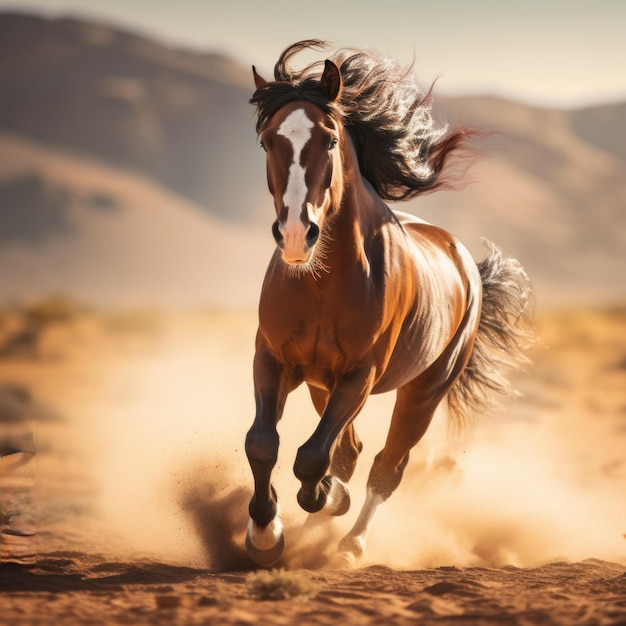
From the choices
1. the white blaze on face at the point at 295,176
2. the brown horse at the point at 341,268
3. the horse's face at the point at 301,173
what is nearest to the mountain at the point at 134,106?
the brown horse at the point at 341,268

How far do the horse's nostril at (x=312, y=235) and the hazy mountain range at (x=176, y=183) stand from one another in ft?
152

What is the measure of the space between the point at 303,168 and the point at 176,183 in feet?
234

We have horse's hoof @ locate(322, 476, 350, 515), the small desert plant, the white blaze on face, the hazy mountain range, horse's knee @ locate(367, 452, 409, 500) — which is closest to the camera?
the white blaze on face

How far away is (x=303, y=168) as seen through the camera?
170 inches

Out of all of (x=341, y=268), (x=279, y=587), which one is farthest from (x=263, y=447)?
(x=341, y=268)

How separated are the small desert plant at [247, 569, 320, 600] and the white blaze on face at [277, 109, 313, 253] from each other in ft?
4.89

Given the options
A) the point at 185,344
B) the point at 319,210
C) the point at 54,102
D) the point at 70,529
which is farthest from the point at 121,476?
the point at 54,102

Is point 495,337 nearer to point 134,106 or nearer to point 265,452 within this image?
point 265,452

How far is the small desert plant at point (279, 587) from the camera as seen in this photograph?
438cm

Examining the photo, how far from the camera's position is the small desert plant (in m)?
4.38

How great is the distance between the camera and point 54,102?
78750mm

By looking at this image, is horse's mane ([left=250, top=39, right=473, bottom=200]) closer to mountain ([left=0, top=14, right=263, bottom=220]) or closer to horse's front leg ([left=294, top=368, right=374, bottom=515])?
horse's front leg ([left=294, top=368, right=374, bottom=515])

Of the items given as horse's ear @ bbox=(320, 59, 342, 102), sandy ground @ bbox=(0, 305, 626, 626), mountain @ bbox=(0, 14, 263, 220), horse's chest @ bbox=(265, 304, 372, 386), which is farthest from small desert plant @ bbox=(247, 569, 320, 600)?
mountain @ bbox=(0, 14, 263, 220)

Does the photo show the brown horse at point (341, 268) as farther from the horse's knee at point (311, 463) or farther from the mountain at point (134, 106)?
the mountain at point (134, 106)
